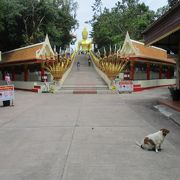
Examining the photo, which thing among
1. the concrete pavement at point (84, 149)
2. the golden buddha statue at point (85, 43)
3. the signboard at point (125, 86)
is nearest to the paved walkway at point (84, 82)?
the signboard at point (125, 86)

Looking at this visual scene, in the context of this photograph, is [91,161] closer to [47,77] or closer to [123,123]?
[123,123]

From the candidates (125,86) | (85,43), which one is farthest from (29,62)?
(85,43)

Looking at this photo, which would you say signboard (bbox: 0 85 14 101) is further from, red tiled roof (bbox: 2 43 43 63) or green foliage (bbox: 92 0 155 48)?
green foliage (bbox: 92 0 155 48)

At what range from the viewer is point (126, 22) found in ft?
175

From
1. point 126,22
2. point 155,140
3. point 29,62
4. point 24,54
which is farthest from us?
point 126,22

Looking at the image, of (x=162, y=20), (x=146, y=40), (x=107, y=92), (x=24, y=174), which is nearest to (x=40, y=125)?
(x=24, y=174)

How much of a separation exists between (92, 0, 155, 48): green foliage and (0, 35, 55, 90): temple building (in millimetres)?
16283

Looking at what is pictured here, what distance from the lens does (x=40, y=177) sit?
6281mm

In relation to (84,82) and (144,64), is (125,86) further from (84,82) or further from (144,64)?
(144,64)

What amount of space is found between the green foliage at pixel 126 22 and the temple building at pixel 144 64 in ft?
29.4

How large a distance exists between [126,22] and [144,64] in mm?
16956

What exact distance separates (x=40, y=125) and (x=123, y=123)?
9.49 feet

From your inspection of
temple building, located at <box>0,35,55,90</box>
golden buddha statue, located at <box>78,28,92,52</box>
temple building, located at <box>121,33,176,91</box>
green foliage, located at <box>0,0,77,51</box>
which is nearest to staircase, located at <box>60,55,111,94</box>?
temple building, located at <box>0,35,55,90</box>

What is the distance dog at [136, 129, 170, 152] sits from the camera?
26.5ft
